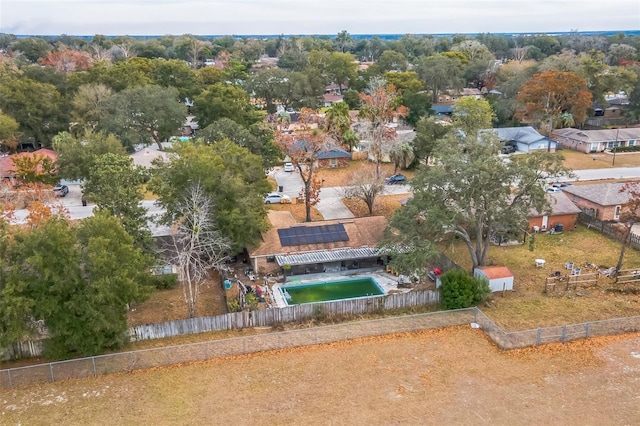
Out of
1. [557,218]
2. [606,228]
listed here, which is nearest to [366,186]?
[557,218]

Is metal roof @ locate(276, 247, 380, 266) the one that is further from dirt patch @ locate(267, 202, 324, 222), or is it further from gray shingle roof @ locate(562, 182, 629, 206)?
gray shingle roof @ locate(562, 182, 629, 206)

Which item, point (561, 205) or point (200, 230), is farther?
point (561, 205)

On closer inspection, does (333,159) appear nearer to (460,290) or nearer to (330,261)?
(330,261)

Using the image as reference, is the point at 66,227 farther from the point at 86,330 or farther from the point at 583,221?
the point at 583,221

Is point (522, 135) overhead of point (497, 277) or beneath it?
overhead

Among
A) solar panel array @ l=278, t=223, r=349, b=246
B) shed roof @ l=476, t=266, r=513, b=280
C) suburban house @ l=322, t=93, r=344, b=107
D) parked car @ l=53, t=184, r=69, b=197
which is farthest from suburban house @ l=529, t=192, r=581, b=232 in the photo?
suburban house @ l=322, t=93, r=344, b=107

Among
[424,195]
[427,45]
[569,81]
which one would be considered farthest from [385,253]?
[427,45]
